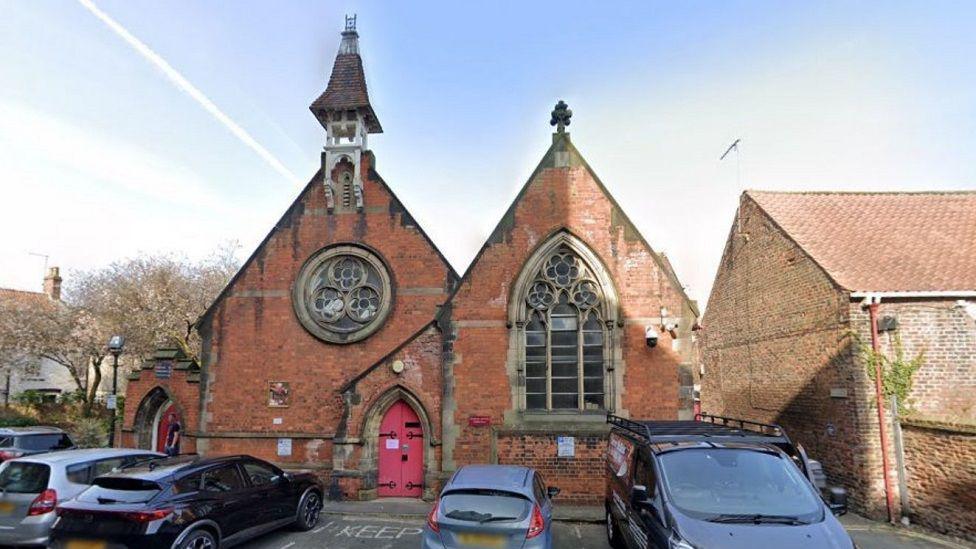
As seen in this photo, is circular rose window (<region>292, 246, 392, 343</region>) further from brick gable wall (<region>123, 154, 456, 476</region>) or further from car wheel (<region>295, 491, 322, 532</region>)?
car wheel (<region>295, 491, 322, 532</region>)

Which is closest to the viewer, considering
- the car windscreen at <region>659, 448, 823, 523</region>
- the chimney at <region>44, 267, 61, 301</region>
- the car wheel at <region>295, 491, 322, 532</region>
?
the car windscreen at <region>659, 448, 823, 523</region>

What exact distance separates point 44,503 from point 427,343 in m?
7.48

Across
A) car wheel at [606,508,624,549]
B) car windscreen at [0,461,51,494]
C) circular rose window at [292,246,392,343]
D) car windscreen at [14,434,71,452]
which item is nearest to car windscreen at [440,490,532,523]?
car wheel at [606,508,624,549]

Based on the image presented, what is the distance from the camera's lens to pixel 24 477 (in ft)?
27.9

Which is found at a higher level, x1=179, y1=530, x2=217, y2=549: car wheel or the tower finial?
the tower finial

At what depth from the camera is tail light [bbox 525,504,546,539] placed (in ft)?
21.7

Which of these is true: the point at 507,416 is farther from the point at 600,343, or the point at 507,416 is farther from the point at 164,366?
the point at 164,366

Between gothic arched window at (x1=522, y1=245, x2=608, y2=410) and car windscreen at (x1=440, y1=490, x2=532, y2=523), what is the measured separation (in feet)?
19.9

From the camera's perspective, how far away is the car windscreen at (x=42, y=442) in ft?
48.2

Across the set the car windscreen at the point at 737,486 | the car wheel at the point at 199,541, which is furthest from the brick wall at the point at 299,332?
the car windscreen at the point at 737,486

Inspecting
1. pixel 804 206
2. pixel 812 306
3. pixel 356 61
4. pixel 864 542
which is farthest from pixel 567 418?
pixel 356 61

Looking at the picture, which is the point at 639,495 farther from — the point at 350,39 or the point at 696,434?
the point at 350,39

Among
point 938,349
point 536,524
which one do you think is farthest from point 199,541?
point 938,349

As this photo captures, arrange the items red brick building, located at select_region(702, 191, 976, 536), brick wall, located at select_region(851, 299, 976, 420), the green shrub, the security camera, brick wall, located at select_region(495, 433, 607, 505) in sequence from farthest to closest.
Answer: the green shrub, the security camera, brick wall, located at select_region(495, 433, 607, 505), brick wall, located at select_region(851, 299, 976, 420), red brick building, located at select_region(702, 191, 976, 536)
